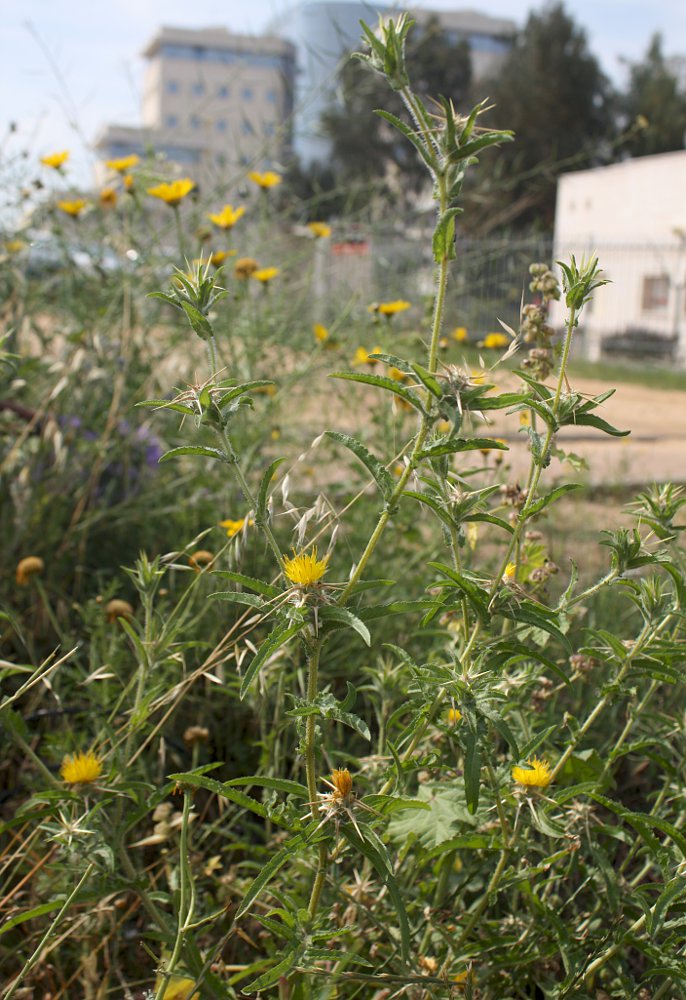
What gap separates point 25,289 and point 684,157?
19.3m

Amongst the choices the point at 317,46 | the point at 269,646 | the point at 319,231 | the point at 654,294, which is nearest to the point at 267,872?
the point at 269,646

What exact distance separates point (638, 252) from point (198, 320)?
69.9 ft

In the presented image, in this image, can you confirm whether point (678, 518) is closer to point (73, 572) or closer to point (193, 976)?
point (73, 572)

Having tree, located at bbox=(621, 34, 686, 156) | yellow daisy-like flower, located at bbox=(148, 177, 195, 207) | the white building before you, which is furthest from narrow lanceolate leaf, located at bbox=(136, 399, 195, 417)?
tree, located at bbox=(621, 34, 686, 156)

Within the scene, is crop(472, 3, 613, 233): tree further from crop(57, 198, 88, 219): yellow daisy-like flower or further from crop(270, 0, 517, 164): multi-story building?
crop(57, 198, 88, 219): yellow daisy-like flower

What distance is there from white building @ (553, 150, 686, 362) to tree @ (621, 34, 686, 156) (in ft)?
34.1

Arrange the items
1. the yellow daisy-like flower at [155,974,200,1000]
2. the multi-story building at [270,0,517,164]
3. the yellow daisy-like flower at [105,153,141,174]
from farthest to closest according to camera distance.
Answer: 1. the multi-story building at [270,0,517,164]
2. the yellow daisy-like flower at [105,153,141,174]
3. the yellow daisy-like flower at [155,974,200,1000]

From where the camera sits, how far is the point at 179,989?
119 cm

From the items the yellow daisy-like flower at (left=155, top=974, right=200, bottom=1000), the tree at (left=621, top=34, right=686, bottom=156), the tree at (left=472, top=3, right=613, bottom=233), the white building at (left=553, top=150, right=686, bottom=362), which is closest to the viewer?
the yellow daisy-like flower at (left=155, top=974, right=200, bottom=1000)

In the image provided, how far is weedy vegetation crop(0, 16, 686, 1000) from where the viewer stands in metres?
1.06

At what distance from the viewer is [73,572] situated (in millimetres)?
2584

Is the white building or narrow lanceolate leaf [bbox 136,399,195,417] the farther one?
the white building

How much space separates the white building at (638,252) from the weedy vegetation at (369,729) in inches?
739

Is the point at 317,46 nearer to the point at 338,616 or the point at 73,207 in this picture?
the point at 73,207
